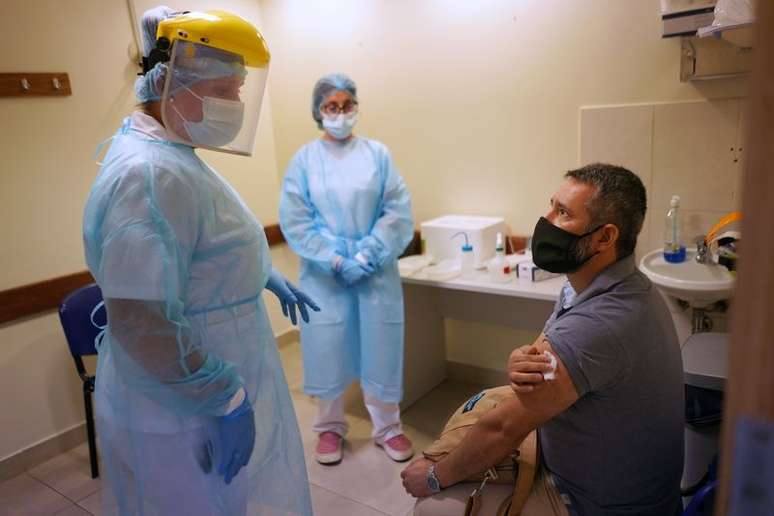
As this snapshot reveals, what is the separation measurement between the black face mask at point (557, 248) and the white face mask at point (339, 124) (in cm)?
123

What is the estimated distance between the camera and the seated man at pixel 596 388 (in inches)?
44.6

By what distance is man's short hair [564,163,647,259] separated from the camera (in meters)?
1.23

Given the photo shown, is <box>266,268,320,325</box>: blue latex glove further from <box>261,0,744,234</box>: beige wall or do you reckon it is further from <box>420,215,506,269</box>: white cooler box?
<box>261,0,744,234</box>: beige wall

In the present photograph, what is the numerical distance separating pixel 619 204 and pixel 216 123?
921mm

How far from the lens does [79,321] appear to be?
2.26 metres

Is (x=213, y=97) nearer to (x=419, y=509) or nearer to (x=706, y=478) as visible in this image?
(x=419, y=509)

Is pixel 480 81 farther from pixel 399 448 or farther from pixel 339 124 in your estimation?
pixel 399 448

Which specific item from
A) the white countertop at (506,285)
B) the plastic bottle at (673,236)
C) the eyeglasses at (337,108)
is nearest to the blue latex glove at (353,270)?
the white countertop at (506,285)

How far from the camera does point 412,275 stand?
2584 mm

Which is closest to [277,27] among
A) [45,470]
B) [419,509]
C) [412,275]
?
[412,275]

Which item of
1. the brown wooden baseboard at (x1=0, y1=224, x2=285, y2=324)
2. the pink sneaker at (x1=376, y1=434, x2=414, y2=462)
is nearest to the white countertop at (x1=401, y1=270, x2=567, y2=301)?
the pink sneaker at (x1=376, y1=434, x2=414, y2=462)

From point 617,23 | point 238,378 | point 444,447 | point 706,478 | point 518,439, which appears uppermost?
point 617,23

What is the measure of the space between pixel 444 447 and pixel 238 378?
0.54 m

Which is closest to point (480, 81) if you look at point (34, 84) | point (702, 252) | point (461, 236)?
point (461, 236)
